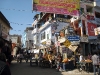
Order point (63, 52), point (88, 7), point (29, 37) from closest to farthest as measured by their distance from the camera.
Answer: point (63, 52) → point (88, 7) → point (29, 37)

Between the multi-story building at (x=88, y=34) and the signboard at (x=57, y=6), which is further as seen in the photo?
the multi-story building at (x=88, y=34)

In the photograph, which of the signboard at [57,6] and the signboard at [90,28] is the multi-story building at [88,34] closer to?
the signboard at [90,28]

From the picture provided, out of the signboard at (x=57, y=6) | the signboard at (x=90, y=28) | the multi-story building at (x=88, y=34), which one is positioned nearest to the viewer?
the signboard at (x=57, y=6)

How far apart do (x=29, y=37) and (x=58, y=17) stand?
30135mm

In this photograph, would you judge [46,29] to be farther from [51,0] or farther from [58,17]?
[51,0]

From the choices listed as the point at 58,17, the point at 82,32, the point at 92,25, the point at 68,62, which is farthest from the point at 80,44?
the point at 58,17

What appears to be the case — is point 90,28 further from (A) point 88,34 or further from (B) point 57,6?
(B) point 57,6

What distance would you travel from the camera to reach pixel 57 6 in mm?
12953

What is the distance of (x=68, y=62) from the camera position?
15.1 metres

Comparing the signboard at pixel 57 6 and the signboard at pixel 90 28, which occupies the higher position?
the signboard at pixel 57 6

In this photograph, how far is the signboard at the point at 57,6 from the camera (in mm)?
12422

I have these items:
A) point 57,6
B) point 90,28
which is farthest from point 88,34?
point 57,6

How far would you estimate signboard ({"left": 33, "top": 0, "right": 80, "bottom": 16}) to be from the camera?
1242cm

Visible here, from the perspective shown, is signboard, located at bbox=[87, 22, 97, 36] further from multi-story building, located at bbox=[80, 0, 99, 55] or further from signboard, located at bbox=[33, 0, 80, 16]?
signboard, located at bbox=[33, 0, 80, 16]
